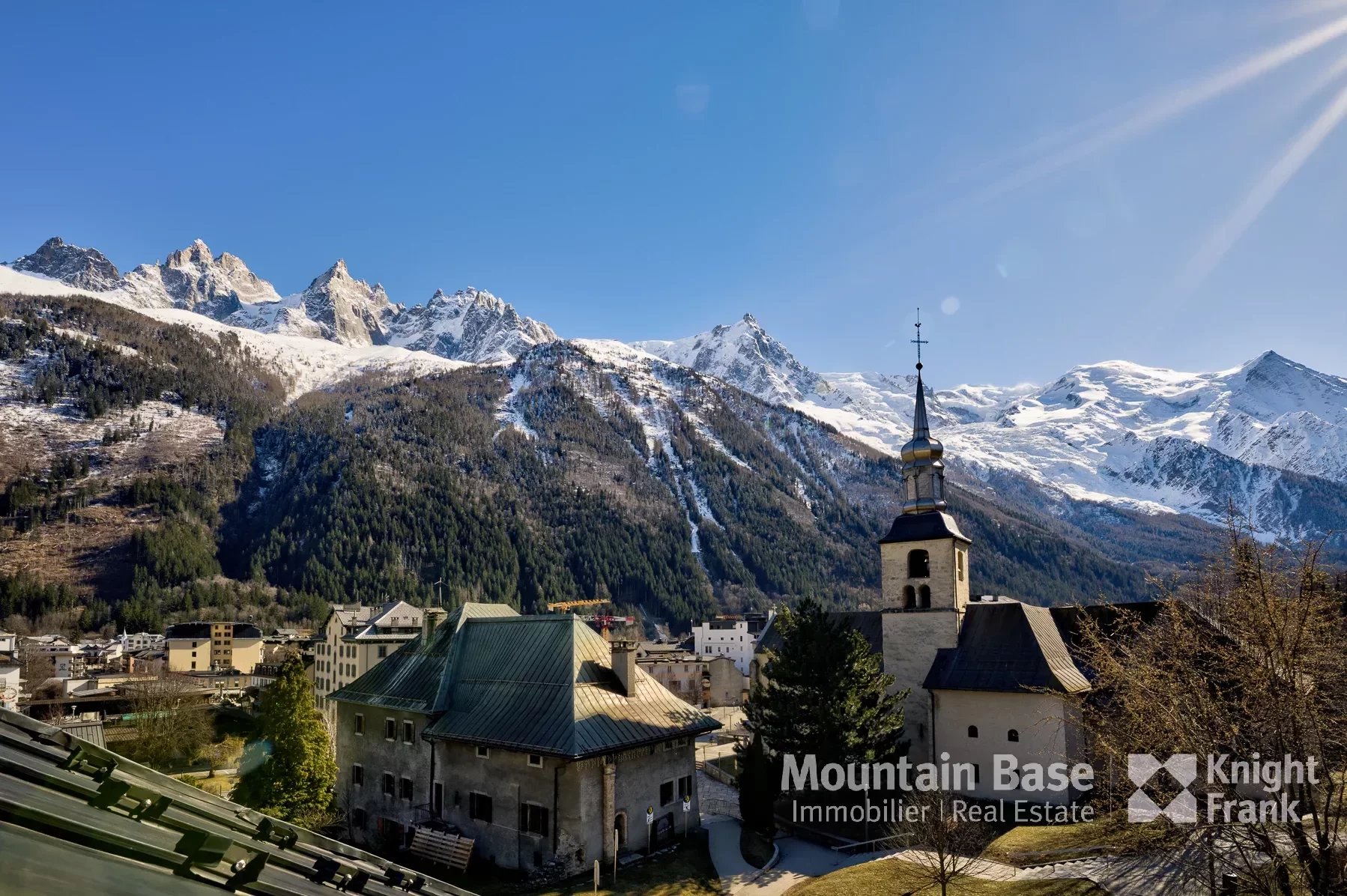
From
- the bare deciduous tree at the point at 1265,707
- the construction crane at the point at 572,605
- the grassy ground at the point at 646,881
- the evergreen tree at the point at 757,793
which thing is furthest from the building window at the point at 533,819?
the construction crane at the point at 572,605

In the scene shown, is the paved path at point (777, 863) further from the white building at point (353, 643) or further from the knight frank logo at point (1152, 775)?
the white building at point (353, 643)

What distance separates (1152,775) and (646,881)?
1684cm

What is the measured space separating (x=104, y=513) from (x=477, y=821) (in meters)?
203

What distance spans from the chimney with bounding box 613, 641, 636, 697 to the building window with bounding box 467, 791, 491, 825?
6.83 meters

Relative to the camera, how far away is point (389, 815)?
34281 mm

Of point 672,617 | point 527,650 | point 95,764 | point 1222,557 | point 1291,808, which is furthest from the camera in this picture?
point 672,617

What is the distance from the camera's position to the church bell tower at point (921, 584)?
4003 cm

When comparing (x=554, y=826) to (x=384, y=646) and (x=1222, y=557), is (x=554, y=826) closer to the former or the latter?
(x=1222, y=557)

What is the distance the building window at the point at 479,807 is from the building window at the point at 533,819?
1.98 meters

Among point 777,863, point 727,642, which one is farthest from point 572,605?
point 777,863

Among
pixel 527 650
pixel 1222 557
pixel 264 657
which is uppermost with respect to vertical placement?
pixel 1222 557

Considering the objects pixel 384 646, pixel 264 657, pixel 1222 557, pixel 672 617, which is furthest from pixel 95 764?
pixel 672 617

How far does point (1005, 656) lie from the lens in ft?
122

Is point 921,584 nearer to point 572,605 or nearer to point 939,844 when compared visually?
point 939,844
